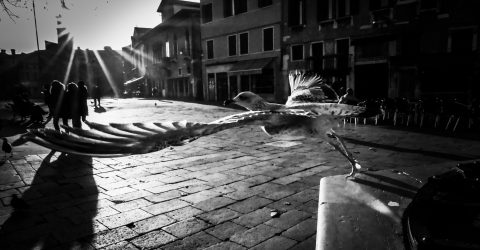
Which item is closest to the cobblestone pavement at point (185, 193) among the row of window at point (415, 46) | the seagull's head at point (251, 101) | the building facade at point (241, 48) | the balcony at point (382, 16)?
the seagull's head at point (251, 101)

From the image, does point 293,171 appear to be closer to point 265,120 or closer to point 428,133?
point 265,120

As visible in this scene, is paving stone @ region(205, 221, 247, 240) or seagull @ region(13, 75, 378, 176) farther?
paving stone @ region(205, 221, 247, 240)

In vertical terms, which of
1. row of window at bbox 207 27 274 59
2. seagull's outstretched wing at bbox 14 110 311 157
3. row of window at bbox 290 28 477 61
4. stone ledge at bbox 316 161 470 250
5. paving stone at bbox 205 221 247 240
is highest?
row of window at bbox 207 27 274 59

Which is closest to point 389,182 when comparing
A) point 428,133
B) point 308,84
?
point 308,84

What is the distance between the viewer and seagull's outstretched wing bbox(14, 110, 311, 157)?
1999 mm

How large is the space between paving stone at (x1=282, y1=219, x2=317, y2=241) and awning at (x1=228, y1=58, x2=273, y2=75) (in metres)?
18.0

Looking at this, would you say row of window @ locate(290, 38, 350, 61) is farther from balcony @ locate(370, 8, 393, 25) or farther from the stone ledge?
the stone ledge

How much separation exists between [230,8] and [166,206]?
22225 millimetres

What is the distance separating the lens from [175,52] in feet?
104

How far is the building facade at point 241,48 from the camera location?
20.6 m

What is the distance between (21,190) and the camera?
4.41 metres

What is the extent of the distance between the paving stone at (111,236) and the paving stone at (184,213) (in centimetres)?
49

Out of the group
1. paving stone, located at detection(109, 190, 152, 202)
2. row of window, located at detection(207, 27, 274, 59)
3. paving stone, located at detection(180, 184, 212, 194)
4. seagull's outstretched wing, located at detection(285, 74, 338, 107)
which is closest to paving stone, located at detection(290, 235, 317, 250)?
paving stone, located at detection(180, 184, 212, 194)

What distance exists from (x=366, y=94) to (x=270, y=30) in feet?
25.9
